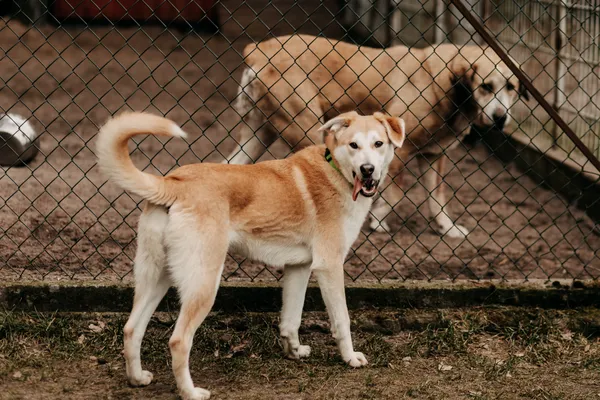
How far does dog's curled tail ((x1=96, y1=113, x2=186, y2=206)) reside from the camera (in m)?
3.11

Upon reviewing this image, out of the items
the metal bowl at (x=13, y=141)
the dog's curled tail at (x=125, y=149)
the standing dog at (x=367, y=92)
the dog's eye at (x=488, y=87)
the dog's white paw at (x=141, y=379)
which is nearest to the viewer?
the dog's curled tail at (x=125, y=149)

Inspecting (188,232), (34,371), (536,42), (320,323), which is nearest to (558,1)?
(536,42)

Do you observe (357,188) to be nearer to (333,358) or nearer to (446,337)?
(333,358)

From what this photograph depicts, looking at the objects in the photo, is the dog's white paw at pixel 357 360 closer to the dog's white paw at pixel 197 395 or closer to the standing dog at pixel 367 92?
the dog's white paw at pixel 197 395

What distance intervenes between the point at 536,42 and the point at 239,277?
397cm

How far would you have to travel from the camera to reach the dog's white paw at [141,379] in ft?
10.9

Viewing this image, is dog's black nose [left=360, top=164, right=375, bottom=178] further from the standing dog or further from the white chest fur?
the standing dog

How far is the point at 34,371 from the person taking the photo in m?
3.42

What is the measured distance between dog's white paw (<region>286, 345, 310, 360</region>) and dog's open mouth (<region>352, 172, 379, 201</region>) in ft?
2.29

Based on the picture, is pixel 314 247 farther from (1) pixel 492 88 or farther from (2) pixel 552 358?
(1) pixel 492 88

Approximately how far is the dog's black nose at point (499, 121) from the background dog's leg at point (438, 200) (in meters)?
0.45

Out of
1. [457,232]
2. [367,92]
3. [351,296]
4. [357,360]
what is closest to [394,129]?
[351,296]

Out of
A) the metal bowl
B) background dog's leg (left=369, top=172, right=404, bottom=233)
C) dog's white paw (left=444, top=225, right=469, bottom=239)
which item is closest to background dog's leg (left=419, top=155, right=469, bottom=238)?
dog's white paw (left=444, top=225, right=469, bottom=239)

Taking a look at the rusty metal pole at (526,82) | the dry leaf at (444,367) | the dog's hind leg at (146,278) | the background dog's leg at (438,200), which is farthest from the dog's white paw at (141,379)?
the background dog's leg at (438,200)
